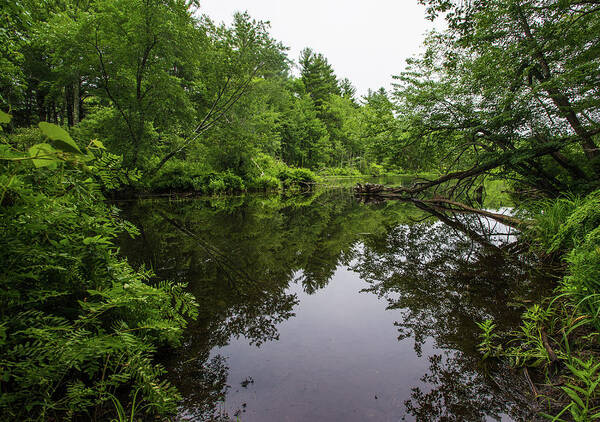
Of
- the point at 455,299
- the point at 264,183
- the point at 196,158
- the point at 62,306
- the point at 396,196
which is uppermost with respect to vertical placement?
the point at 196,158

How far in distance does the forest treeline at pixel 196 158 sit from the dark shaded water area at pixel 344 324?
31 centimetres

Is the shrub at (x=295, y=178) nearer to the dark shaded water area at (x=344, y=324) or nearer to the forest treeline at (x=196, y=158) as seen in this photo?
the forest treeline at (x=196, y=158)

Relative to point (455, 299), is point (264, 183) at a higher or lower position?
higher

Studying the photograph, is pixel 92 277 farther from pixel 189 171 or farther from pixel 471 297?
pixel 189 171

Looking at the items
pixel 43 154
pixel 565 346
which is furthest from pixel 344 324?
pixel 43 154

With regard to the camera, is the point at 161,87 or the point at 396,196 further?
the point at 396,196

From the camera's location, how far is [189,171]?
14703 millimetres

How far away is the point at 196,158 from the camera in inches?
→ 689

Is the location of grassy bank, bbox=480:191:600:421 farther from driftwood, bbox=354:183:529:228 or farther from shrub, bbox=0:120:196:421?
driftwood, bbox=354:183:529:228

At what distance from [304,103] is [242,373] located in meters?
37.7

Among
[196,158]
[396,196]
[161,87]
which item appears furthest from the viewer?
[196,158]

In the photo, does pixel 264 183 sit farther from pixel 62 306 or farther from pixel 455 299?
pixel 62 306

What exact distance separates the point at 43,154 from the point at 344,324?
8.83ft

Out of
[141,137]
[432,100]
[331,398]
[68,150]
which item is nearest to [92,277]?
[68,150]
